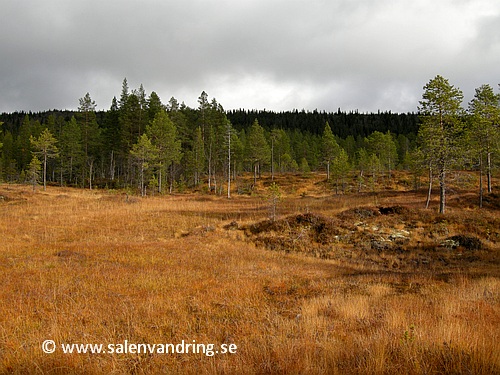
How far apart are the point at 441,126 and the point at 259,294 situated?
2411 centimetres

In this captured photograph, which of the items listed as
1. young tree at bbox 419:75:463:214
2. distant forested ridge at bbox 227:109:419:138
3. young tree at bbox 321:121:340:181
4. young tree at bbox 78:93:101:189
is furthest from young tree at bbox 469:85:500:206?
distant forested ridge at bbox 227:109:419:138

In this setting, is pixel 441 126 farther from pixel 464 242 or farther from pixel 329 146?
pixel 329 146

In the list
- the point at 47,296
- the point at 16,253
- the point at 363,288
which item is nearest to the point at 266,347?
the point at 363,288

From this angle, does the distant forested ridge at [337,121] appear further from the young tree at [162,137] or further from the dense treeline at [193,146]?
the young tree at [162,137]

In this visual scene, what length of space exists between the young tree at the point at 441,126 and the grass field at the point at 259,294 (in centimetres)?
529

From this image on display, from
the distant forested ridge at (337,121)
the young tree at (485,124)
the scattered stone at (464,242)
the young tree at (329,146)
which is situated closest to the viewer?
the scattered stone at (464,242)

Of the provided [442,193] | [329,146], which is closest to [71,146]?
[329,146]

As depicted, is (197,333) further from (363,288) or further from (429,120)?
(429,120)

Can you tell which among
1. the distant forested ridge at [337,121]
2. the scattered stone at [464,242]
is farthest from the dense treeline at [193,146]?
the distant forested ridge at [337,121]

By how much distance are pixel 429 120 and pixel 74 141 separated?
57.8 metres

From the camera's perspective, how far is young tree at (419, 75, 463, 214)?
23.2 meters

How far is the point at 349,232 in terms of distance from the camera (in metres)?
19.2

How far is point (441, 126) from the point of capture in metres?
24.2

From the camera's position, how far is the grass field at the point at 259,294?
4.51 m
